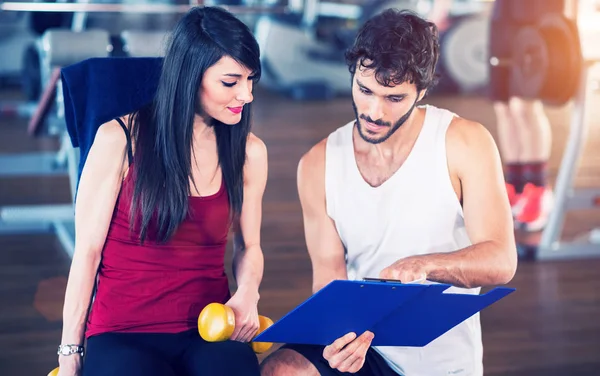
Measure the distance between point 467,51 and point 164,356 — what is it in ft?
23.2

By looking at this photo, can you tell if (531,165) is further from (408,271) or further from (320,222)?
(408,271)

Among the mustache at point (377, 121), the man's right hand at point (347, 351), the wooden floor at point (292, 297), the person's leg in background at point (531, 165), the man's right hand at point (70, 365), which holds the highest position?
the mustache at point (377, 121)

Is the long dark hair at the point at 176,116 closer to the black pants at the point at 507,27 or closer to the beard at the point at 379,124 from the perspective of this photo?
the beard at the point at 379,124

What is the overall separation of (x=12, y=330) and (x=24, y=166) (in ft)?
6.03

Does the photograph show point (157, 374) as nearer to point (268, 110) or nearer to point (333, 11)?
point (268, 110)

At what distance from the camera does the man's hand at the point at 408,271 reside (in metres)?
1.46

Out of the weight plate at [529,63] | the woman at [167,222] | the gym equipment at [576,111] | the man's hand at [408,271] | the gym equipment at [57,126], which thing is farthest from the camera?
the gym equipment at [57,126]

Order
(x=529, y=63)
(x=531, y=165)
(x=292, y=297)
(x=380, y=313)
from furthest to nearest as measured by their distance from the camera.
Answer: (x=531, y=165)
(x=529, y=63)
(x=292, y=297)
(x=380, y=313)

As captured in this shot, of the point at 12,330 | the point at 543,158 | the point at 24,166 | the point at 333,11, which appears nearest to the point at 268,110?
the point at 333,11

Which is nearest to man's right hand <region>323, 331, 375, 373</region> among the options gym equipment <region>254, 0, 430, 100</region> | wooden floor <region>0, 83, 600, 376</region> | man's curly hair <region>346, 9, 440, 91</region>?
man's curly hair <region>346, 9, 440, 91</region>

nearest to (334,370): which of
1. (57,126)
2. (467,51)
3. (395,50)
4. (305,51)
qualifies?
(395,50)

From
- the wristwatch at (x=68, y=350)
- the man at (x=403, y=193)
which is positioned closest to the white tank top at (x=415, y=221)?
the man at (x=403, y=193)

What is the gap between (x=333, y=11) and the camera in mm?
8320

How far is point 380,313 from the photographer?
1415 millimetres
